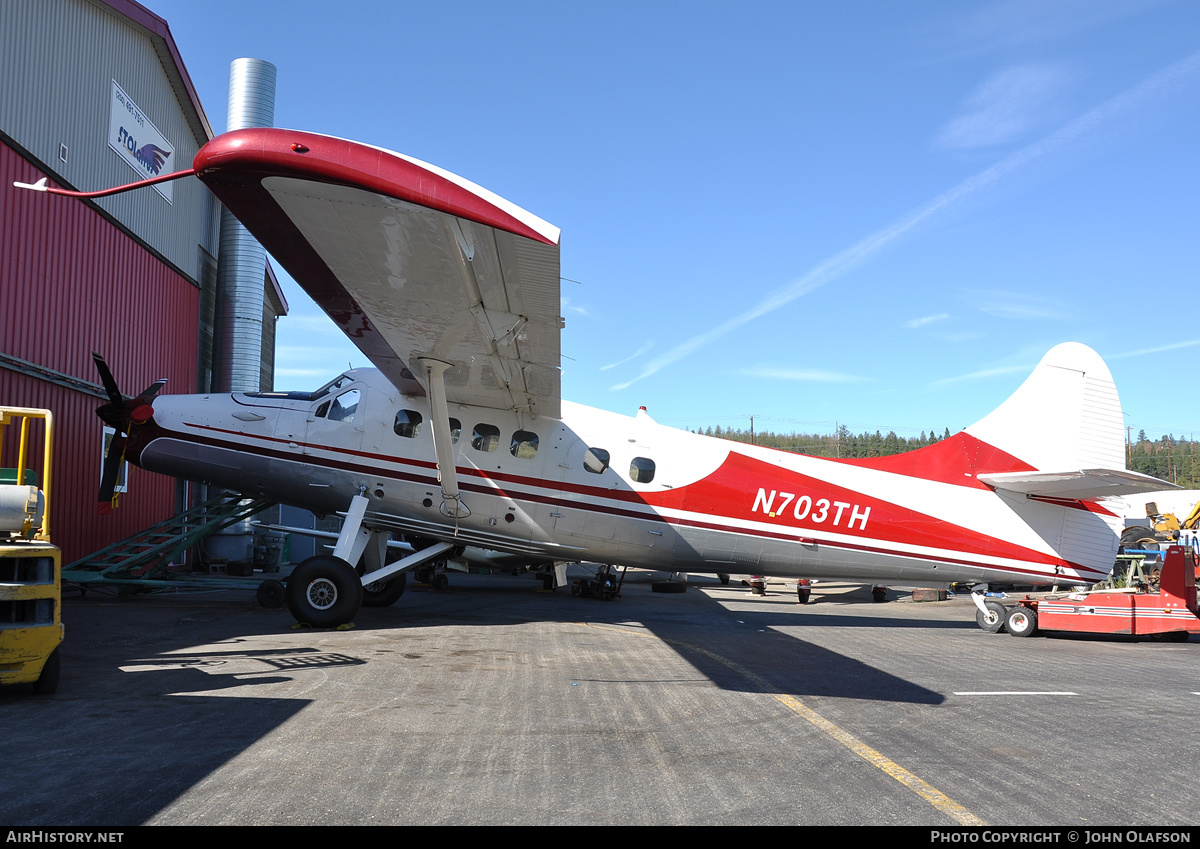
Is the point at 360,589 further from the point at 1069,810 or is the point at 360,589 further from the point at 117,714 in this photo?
the point at 1069,810

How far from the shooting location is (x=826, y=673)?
26.9 ft

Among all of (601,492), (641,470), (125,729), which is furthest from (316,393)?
(125,729)

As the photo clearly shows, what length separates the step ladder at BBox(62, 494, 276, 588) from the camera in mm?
13820

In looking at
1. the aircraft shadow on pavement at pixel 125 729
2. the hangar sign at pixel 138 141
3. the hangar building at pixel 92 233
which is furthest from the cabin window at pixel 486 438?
the hangar sign at pixel 138 141

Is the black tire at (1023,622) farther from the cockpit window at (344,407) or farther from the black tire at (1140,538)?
the cockpit window at (344,407)

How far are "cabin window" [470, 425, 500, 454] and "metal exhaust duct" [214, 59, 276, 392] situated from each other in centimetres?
1371

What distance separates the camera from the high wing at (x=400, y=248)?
18.2 ft

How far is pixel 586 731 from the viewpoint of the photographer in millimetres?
5535

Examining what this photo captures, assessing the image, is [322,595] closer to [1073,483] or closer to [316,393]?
[316,393]

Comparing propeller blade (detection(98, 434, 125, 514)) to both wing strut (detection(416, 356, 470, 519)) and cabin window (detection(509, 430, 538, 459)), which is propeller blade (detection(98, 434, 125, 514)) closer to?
wing strut (detection(416, 356, 470, 519))

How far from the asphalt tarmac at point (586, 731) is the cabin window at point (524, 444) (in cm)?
274

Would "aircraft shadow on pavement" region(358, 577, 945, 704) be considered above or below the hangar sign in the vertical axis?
below

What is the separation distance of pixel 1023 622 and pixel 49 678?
1281 cm

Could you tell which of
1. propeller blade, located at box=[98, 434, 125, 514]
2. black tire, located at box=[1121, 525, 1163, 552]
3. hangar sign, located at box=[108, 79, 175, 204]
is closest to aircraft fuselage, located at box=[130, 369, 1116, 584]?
propeller blade, located at box=[98, 434, 125, 514]
